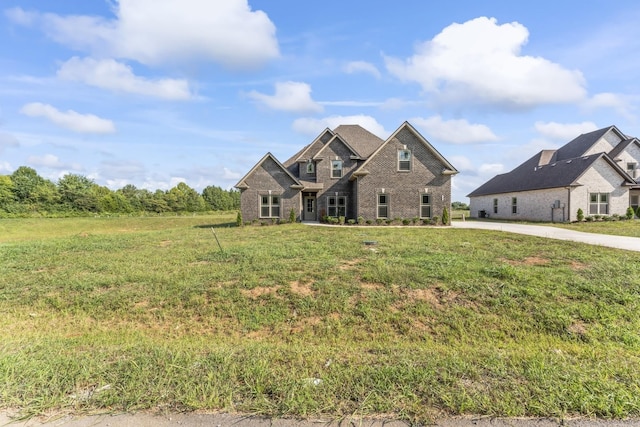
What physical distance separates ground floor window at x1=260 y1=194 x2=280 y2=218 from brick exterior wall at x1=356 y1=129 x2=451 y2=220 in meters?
6.18

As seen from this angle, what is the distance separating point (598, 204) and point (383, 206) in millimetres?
15785

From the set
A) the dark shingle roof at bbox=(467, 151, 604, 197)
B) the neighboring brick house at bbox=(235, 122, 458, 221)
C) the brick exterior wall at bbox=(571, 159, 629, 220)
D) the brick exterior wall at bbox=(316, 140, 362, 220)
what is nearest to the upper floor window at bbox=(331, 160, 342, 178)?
the neighboring brick house at bbox=(235, 122, 458, 221)

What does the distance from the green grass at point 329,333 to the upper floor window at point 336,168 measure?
15074 millimetres

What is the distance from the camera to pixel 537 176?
25.4m

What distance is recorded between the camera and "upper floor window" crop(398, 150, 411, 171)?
20.8m

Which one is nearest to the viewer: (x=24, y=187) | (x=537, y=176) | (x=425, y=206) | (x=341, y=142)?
(x=425, y=206)

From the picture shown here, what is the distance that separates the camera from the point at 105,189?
208 ft

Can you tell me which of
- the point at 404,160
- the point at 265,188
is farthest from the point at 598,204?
the point at 265,188

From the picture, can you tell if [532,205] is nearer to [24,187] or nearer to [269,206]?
[269,206]

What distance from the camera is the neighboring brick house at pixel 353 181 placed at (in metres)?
20.8

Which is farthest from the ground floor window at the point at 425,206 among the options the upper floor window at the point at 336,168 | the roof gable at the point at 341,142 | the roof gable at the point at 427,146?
the upper floor window at the point at 336,168

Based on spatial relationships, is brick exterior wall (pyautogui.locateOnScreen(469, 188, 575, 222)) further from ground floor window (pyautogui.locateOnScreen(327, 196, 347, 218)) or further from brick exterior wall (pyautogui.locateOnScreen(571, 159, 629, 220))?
ground floor window (pyautogui.locateOnScreen(327, 196, 347, 218))

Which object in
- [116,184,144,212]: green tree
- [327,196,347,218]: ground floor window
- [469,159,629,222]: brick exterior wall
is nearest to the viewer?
[469,159,629,222]: brick exterior wall

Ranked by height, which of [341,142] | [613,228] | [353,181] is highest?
[341,142]
